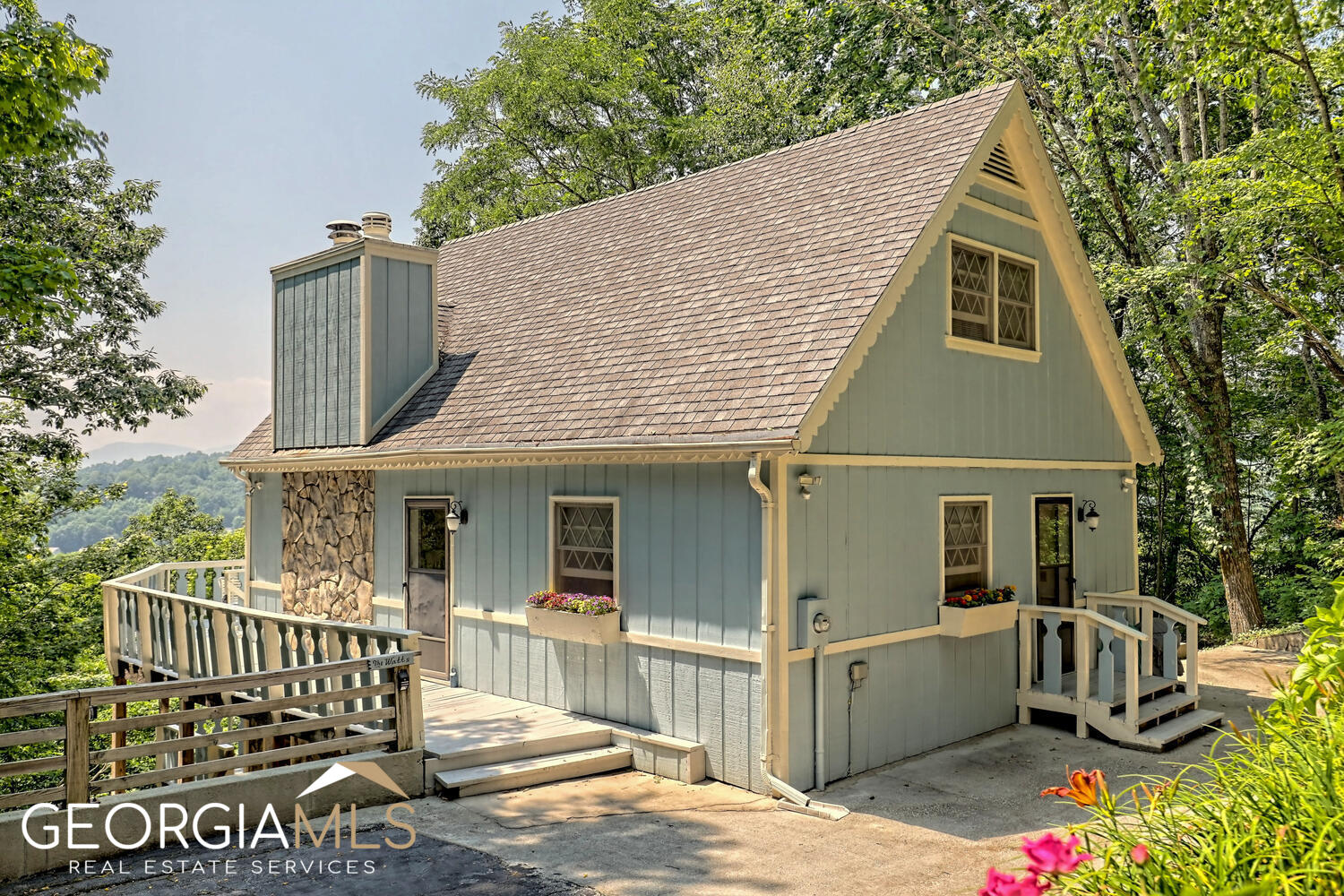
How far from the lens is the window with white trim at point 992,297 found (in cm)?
955

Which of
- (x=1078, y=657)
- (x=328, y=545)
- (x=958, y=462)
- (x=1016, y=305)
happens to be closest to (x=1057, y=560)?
(x=1078, y=657)

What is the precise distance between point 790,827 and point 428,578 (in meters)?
5.44

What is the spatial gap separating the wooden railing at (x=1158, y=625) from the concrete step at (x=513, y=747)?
5.64 metres

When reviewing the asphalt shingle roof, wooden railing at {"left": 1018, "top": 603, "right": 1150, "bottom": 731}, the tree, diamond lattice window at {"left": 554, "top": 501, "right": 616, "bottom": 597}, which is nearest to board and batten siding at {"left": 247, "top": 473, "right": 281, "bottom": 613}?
the asphalt shingle roof

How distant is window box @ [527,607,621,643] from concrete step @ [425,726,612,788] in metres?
0.81

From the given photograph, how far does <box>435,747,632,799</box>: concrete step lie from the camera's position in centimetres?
745

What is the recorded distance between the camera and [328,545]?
39.7ft

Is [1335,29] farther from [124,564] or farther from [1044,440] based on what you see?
[124,564]

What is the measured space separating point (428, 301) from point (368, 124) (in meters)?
14.0

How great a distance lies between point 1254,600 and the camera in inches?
653

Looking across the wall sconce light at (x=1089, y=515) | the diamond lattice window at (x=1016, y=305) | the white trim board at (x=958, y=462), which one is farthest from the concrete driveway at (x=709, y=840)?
the diamond lattice window at (x=1016, y=305)

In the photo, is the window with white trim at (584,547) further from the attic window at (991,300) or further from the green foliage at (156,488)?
the green foliage at (156,488)

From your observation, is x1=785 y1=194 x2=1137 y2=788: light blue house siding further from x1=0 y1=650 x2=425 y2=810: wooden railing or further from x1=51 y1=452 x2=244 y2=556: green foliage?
x1=51 y1=452 x2=244 y2=556: green foliage

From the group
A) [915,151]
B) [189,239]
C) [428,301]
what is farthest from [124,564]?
[915,151]
